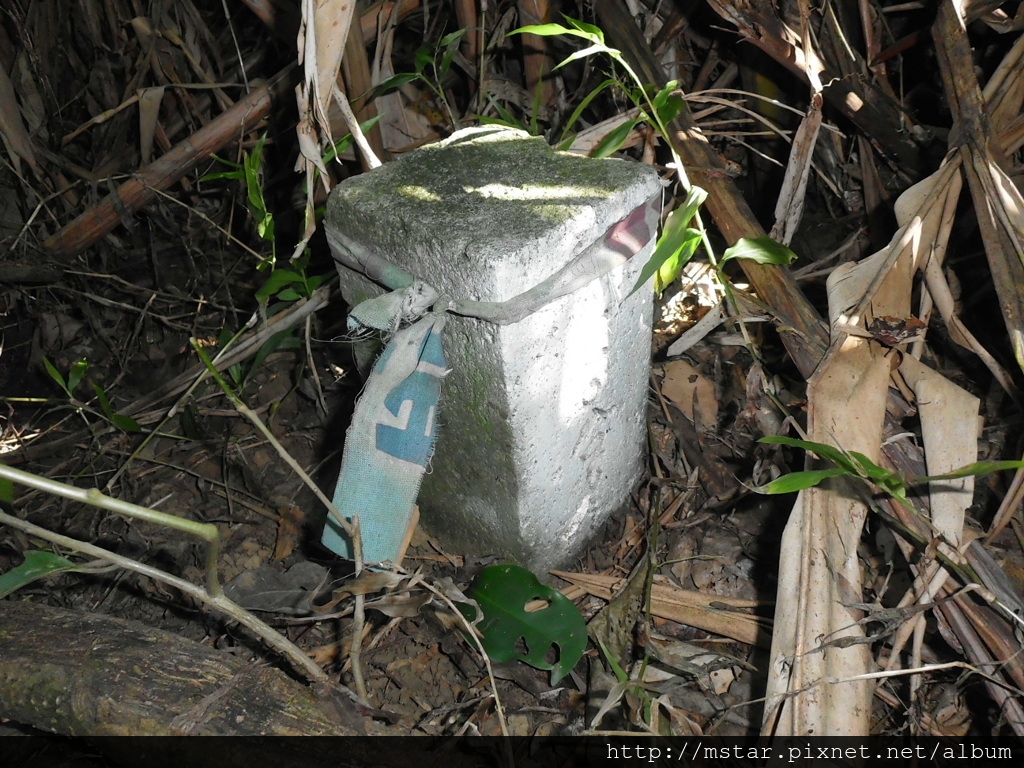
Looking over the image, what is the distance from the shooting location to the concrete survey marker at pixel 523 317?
0.97 m

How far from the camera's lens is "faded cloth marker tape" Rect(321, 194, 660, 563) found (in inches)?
38.2

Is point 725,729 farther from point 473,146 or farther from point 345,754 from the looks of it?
point 473,146

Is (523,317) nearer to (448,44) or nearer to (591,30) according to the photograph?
(591,30)

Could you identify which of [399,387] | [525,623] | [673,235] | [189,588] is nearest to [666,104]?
[673,235]

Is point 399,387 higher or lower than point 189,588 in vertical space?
higher

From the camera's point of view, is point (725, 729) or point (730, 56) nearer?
point (725, 729)

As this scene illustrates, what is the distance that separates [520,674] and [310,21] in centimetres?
95

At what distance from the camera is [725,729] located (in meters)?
1.10

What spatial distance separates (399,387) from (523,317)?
7.2 inches

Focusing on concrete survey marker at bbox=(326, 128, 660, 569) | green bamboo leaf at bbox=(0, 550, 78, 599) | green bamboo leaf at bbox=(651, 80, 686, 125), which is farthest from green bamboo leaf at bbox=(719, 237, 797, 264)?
green bamboo leaf at bbox=(0, 550, 78, 599)

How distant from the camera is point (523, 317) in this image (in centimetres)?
95

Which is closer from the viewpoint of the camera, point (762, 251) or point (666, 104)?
point (762, 251)

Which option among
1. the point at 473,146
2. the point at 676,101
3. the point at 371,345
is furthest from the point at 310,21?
the point at 676,101

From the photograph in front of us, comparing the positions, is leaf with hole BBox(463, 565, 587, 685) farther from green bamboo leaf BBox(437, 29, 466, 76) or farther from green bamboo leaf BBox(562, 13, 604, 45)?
green bamboo leaf BBox(437, 29, 466, 76)
